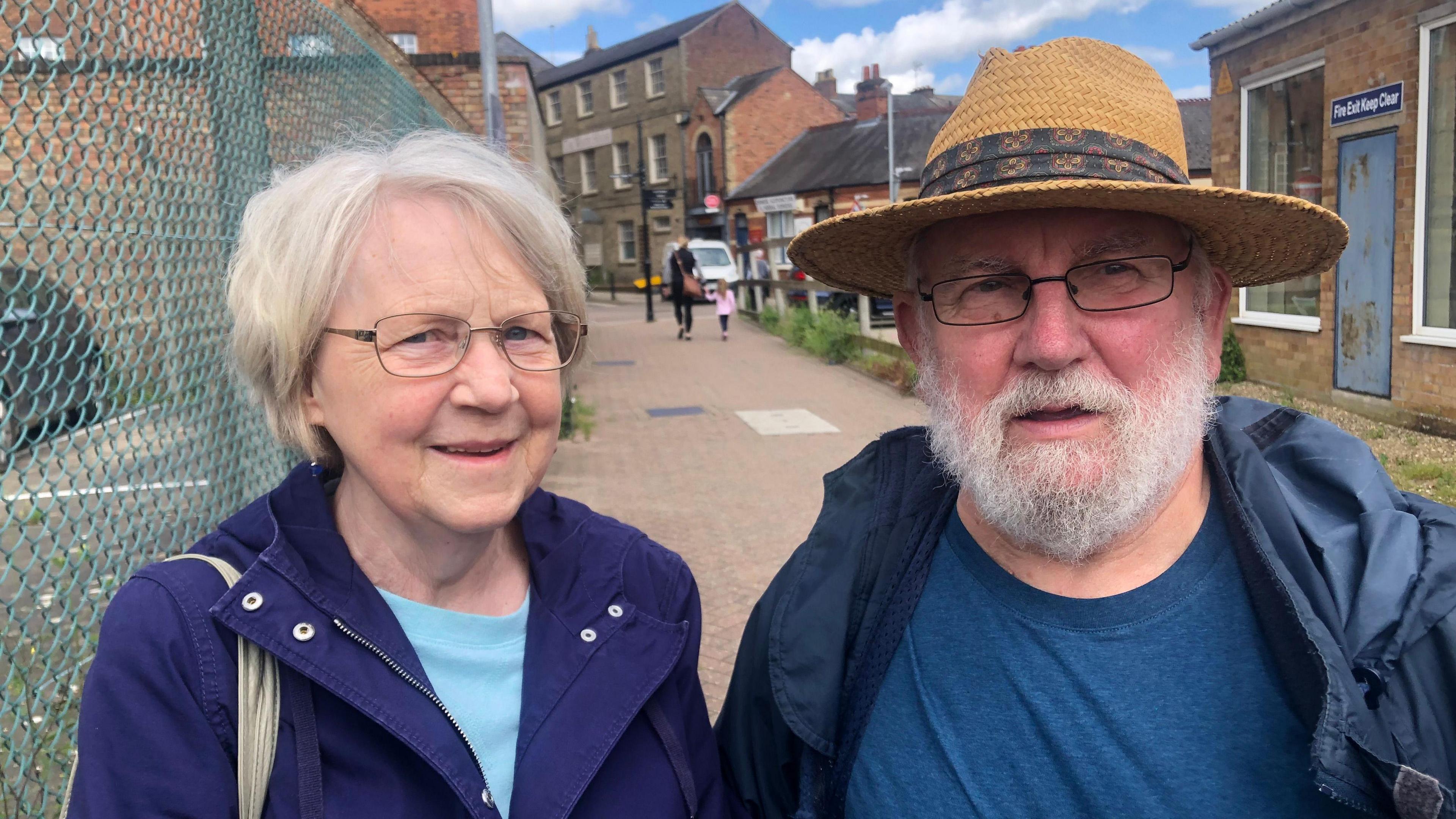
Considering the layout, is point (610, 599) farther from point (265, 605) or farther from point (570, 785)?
point (265, 605)

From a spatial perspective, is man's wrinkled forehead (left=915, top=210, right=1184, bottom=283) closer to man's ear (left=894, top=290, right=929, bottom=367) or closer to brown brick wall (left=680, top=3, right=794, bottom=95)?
man's ear (left=894, top=290, right=929, bottom=367)

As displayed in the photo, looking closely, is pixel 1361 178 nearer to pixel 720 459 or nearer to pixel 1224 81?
pixel 1224 81

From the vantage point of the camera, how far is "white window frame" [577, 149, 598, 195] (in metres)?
47.1

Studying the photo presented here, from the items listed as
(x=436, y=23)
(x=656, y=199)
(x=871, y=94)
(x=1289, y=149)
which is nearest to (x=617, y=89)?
(x=871, y=94)

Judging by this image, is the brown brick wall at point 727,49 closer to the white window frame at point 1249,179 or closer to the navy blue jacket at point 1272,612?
the white window frame at point 1249,179

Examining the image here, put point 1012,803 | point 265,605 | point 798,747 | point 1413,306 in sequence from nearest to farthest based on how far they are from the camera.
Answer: point 265,605
point 1012,803
point 798,747
point 1413,306

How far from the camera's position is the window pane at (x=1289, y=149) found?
30.9 ft

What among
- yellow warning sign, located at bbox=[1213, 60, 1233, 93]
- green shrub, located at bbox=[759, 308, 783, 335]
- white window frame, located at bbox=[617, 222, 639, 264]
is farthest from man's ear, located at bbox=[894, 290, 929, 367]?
white window frame, located at bbox=[617, 222, 639, 264]

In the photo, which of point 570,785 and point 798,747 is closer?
point 570,785

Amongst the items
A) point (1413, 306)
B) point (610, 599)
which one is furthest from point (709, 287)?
point (610, 599)

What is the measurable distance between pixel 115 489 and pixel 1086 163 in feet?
7.27

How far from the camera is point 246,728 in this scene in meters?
1.45

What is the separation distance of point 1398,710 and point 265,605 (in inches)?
64.3

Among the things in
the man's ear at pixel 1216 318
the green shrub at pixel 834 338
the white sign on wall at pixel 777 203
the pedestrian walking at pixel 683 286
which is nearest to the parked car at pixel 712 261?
the white sign on wall at pixel 777 203
